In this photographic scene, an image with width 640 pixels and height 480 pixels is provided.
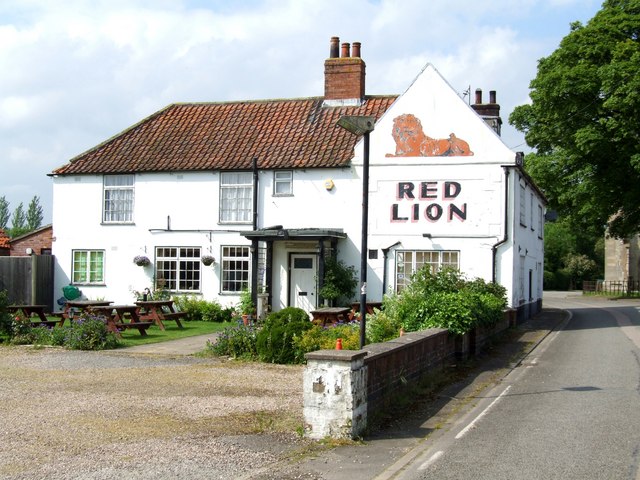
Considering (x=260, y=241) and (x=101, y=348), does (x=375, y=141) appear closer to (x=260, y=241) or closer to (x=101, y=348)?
(x=260, y=241)

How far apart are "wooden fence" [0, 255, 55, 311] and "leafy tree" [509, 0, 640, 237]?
2129cm

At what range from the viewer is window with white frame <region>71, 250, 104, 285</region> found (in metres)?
27.3

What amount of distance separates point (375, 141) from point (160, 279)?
27.9ft

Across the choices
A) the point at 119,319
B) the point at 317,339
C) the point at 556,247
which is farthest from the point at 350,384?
the point at 556,247

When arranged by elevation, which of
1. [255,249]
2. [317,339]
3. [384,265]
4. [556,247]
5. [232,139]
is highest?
[232,139]

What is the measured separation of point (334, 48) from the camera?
2752cm

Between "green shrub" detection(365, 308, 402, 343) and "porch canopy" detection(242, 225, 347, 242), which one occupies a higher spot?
"porch canopy" detection(242, 225, 347, 242)

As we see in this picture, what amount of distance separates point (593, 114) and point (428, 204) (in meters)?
12.4

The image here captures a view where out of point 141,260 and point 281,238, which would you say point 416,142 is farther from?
point 141,260

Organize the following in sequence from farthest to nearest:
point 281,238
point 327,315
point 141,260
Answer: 1. point 141,260
2. point 281,238
3. point 327,315

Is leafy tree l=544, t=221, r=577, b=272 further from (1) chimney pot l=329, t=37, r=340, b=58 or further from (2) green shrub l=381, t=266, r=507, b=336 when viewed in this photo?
(2) green shrub l=381, t=266, r=507, b=336

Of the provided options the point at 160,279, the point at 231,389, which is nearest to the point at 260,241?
the point at 160,279

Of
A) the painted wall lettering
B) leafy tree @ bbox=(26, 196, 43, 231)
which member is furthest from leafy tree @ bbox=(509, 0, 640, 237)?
leafy tree @ bbox=(26, 196, 43, 231)

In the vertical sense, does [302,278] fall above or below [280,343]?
above
